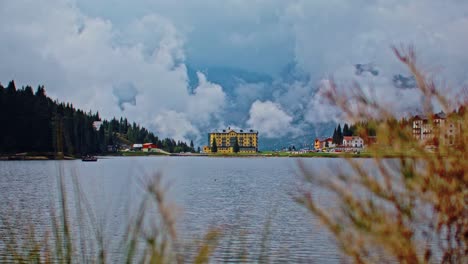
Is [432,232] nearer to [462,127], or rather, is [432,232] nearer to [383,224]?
[383,224]

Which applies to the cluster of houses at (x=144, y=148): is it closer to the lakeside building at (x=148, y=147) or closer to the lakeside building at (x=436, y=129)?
the lakeside building at (x=148, y=147)

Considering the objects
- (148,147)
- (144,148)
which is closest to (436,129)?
(144,148)

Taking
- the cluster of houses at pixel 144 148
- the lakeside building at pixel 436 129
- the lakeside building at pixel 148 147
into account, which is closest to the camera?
the lakeside building at pixel 436 129

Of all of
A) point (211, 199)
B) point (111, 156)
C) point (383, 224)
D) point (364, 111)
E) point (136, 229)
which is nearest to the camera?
Result: point (136, 229)

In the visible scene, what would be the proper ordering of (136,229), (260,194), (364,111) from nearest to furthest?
(136,229) → (364,111) → (260,194)

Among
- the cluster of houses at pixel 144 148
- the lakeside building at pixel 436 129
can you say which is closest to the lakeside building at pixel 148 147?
the cluster of houses at pixel 144 148

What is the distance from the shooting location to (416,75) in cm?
418

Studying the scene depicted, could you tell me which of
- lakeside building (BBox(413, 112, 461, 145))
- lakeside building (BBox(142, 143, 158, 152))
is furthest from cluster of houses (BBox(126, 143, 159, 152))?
lakeside building (BBox(413, 112, 461, 145))

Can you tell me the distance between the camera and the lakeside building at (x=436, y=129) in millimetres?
4148

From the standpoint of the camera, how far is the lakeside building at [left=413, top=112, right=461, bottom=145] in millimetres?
4148

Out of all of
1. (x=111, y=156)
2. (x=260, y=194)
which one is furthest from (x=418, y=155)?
(x=111, y=156)

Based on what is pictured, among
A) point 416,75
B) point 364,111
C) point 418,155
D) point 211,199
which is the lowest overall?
point 211,199

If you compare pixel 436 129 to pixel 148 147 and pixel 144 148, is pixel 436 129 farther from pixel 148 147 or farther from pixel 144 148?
pixel 148 147

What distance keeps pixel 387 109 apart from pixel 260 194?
39.1 m
